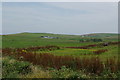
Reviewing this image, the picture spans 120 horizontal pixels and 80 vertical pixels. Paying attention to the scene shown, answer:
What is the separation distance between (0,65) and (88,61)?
4.06 meters

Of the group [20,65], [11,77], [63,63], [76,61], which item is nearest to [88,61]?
[76,61]

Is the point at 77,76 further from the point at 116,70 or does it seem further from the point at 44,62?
the point at 44,62

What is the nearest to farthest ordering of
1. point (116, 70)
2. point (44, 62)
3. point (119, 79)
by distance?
1. point (119, 79)
2. point (116, 70)
3. point (44, 62)

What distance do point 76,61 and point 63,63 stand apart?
656mm

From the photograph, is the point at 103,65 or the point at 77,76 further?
the point at 103,65

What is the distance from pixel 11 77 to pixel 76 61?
3.45 m

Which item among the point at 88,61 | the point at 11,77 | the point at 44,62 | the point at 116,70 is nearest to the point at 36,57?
the point at 44,62

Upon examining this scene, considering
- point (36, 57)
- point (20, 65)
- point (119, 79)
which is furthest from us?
point (36, 57)

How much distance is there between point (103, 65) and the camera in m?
7.11

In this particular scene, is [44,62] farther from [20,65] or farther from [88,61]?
[88,61]

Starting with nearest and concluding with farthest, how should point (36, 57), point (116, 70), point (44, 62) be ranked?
1. point (116, 70)
2. point (44, 62)
3. point (36, 57)

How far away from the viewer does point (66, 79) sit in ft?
18.7

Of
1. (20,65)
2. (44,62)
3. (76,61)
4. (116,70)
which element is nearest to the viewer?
(116,70)

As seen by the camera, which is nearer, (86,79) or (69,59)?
(86,79)
